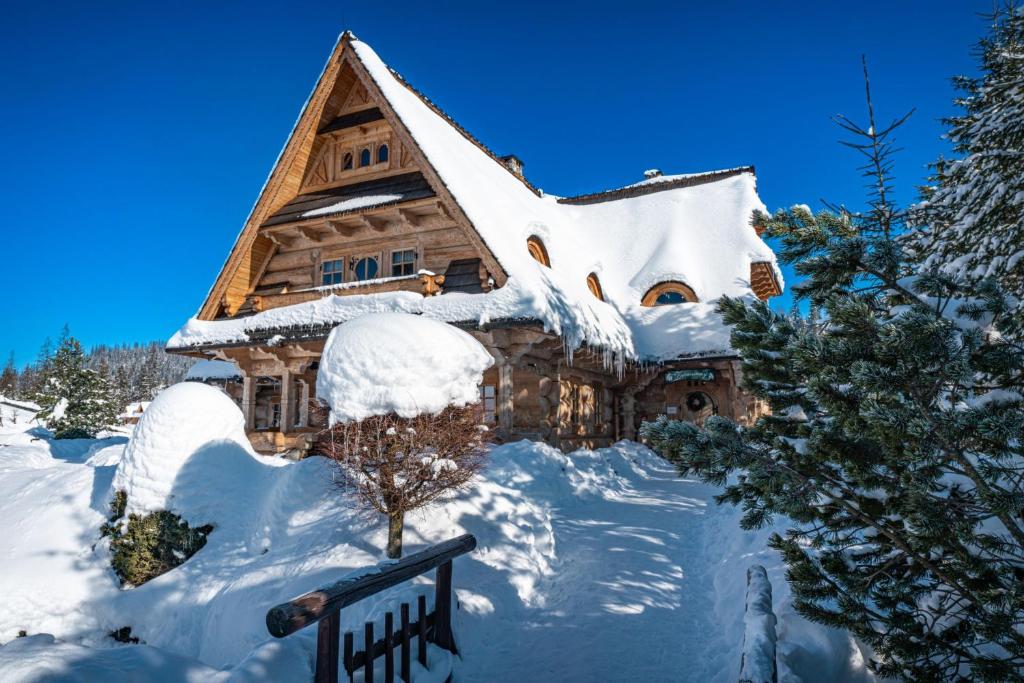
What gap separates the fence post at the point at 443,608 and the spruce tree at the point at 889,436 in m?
2.60

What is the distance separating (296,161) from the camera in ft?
49.8

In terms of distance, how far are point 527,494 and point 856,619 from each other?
266 inches

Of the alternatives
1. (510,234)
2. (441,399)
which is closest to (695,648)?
(441,399)

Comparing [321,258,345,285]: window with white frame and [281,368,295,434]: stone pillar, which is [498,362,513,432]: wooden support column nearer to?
[321,258,345,285]: window with white frame

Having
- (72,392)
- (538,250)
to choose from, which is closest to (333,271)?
(538,250)

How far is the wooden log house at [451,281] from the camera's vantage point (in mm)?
12594

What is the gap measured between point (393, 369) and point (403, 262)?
25.7ft

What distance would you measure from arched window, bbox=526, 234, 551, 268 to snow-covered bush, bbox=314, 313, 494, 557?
827 centimetres

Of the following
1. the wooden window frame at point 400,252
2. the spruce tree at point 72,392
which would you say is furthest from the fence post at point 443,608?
the spruce tree at point 72,392

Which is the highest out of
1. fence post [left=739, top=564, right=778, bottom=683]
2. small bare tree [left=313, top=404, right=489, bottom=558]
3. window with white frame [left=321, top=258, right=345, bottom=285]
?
window with white frame [left=321, top=258, right=345, bottom=285]

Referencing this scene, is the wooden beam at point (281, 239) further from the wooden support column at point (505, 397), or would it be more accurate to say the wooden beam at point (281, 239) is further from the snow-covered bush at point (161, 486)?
the wooden support column at point (505, 397)

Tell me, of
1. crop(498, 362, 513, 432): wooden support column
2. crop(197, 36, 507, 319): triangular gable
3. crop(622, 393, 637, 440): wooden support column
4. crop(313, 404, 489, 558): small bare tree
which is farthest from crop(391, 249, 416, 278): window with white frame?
crop(622, 393, 637, 440): wooden support column

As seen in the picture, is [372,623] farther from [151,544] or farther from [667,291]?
[667,291]

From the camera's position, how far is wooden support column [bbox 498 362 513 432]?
1217cm
